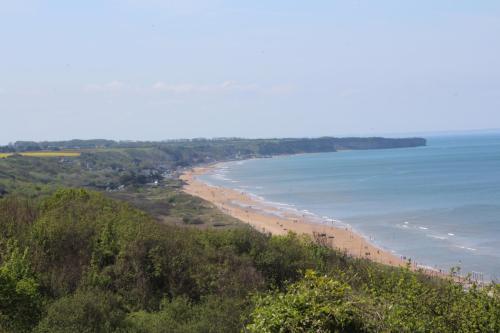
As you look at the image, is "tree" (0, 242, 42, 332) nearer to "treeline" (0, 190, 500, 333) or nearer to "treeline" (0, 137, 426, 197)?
"treeline" (0, 190, 500, 333)

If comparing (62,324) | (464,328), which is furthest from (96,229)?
(464,328)

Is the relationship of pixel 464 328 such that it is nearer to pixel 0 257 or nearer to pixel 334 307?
pixel 334 307

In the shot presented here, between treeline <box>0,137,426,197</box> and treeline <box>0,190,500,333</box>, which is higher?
treeline <box>0,190,500,333</box>

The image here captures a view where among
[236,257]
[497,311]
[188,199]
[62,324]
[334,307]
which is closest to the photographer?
[334,307]

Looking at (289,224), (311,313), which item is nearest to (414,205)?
(289,224)

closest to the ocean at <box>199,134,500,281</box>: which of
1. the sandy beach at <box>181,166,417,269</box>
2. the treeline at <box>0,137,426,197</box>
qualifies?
the sandy beach at <box>181,166,417,269</box>

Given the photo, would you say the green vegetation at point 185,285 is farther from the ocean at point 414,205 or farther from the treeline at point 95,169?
the treeline at point 95,169

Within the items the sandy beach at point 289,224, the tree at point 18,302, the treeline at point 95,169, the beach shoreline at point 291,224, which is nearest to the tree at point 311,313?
the tree at point 18,302
